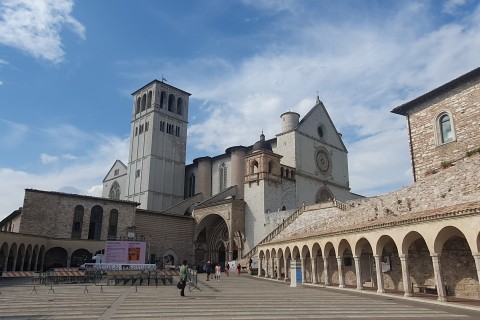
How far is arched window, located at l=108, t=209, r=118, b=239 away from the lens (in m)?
40.1

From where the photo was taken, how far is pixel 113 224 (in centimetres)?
4050

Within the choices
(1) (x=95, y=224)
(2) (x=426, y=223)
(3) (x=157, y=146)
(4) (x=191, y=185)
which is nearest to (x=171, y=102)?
(3) (x=157, y=146)

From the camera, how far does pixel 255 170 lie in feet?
144

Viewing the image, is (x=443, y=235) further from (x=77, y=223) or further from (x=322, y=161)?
(x=322, y=161)

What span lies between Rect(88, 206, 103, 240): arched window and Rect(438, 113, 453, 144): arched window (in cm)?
3180

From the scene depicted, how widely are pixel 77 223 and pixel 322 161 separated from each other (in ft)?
95.1

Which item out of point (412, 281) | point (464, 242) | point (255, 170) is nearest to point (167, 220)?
point (255, 170)

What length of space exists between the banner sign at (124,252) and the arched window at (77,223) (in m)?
11.9

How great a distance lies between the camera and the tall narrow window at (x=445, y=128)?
21.9 m

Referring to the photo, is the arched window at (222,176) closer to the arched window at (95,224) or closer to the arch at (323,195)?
the arch at (323,195)

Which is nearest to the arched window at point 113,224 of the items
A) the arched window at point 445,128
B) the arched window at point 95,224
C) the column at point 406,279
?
the arched window at point 95,224

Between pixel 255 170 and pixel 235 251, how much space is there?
9248 mm

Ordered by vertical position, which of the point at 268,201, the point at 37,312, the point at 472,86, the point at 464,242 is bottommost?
the point at 37,312

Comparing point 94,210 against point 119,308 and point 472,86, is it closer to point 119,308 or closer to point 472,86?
point 119,308
